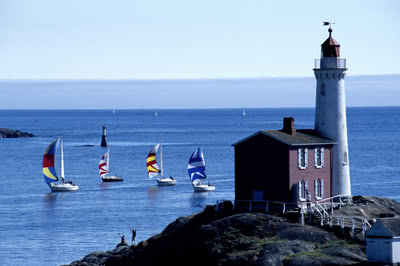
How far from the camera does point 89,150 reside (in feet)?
599

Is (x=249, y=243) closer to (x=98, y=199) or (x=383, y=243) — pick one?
(x=383, y=243)

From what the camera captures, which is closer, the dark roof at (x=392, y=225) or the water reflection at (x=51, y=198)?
the dark roof at (x=392, y=225)

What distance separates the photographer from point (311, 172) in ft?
172

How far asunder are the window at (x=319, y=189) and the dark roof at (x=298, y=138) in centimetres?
235

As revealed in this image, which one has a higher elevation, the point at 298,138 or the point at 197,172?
the point at 298,138

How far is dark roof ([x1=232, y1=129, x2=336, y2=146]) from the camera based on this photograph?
51.3 m

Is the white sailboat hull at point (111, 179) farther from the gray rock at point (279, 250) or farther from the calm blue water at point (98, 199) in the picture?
the gray rock at point (279, 250)

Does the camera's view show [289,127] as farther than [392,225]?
Yes

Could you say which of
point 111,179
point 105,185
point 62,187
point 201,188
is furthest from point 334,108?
point 111,179

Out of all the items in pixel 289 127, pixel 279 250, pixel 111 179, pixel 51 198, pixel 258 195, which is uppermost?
pixel 289 127

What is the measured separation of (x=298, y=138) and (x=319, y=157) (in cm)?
190

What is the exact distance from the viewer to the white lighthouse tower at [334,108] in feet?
179

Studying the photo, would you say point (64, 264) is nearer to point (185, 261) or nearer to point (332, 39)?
point (185, 261)

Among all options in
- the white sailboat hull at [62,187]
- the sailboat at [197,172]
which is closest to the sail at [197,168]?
the sailboat at [197,172]
